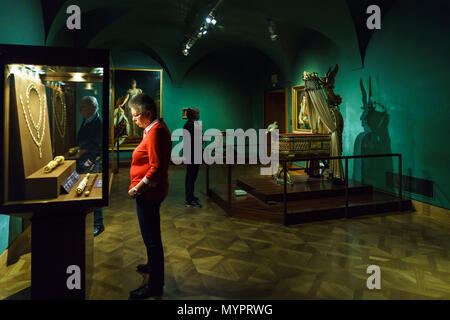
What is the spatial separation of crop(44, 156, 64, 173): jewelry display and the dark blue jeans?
0.66 metres

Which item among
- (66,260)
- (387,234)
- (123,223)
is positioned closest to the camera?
(66,260)

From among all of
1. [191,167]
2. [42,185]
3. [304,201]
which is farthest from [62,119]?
[304,201]

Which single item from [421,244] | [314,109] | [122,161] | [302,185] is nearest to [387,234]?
[421,244]

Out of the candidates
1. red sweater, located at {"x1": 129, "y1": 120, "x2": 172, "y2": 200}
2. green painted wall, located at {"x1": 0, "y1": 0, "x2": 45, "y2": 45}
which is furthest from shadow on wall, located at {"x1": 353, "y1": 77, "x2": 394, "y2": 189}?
green painted wall, located at {"x1": 0, "y1": 0, "x2": 45, "y2": 45}

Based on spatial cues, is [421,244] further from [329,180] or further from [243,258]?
[329,180]

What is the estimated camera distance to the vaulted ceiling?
6148 mm

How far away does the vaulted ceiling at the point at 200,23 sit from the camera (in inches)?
242

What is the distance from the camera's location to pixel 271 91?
419 inches

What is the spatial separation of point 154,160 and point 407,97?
4924mm

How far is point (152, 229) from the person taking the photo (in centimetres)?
247

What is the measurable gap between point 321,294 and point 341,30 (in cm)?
564

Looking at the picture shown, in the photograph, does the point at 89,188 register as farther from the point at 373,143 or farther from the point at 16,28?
the point at 373,143

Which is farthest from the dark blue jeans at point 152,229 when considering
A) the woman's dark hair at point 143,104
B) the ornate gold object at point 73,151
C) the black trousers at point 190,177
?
the black trousers at point 190,177

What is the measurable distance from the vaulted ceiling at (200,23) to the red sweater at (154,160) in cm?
385
